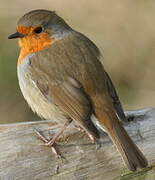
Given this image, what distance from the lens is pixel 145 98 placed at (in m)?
7.62

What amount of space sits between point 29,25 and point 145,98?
267cm

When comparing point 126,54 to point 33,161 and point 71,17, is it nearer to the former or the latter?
point 71,17

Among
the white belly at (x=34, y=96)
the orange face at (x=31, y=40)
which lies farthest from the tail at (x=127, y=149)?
the orange face at (x=31, y=40)

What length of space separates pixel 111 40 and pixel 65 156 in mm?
3850

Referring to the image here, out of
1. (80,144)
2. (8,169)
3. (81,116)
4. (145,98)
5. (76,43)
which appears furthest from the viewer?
(145,98)

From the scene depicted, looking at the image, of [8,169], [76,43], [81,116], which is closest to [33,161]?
[8,169]

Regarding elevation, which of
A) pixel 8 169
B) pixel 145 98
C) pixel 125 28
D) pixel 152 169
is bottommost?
pixel 145 98

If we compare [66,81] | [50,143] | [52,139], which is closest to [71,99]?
[66,81]

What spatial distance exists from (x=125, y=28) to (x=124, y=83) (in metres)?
0.69

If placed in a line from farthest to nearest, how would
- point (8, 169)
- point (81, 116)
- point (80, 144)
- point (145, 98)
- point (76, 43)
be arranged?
point (145, 98)
point (76, 43)
point (81, 116)
point (80, 144)
point (8, 169)

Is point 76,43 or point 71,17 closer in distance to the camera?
point 76,43

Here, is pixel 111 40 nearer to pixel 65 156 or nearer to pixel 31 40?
pixel 31 40

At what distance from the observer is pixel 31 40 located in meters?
5.37

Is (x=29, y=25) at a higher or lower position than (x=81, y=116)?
higher
